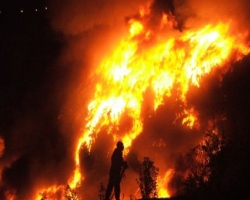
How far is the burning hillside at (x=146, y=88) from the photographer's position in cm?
2469

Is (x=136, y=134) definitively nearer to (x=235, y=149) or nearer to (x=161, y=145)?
(x=161, y=145)

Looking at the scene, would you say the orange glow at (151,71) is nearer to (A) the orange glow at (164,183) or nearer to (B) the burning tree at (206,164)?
(B) the burning tree at (206,164)

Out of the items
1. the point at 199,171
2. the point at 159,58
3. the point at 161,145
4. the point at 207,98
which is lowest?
the point at 199,171

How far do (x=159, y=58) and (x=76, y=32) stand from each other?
714cm

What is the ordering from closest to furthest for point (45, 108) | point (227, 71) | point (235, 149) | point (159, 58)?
point (235, 149)
point (227, 71)
point (159, 58)
point (45, 108)

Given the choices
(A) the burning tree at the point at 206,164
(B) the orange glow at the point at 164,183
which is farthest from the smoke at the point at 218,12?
(B) the orange glow at the point at 164,183

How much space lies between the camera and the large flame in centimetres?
2492

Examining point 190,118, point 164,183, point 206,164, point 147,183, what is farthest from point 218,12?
point 147,183

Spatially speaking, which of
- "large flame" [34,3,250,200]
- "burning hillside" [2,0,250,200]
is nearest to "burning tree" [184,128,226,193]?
"burning hillside" [2,0,250,200]

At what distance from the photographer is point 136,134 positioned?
25.9 meters

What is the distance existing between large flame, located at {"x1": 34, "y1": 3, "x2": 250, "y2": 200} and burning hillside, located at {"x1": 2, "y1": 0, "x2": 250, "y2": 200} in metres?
0.06

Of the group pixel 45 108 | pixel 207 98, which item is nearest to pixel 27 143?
pixel 45 108

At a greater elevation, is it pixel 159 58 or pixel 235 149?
pixel 159 58

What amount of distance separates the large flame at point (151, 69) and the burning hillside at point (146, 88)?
6 cm
